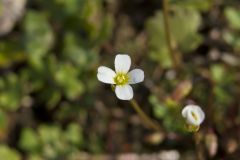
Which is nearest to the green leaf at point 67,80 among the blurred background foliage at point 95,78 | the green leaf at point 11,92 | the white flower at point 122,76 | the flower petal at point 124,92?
the blurred background foliage at point 95,78

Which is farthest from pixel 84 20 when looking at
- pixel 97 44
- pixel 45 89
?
pixel 45 89

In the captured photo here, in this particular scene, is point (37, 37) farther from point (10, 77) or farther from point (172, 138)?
point (172, 138)

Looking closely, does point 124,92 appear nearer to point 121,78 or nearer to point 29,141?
point 121,78

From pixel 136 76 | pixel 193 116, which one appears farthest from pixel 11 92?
pixel 193 116

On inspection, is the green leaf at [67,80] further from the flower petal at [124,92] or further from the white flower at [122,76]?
the flower petal at [124,92]

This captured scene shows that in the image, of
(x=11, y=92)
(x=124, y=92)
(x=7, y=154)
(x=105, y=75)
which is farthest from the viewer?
(x=11, y=92)

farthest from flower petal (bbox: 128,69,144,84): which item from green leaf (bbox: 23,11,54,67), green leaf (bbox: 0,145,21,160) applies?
green leaf (bbox: 0,145,21,160)

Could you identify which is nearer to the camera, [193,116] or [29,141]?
[193,116]
